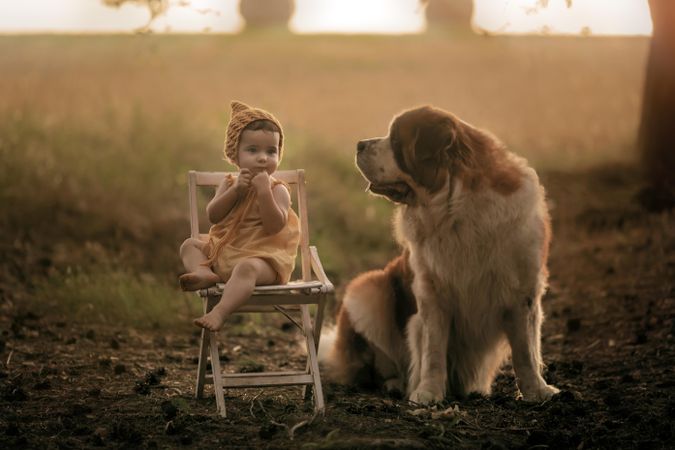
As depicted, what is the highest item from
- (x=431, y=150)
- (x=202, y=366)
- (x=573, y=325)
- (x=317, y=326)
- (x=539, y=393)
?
(x=431, y=150)

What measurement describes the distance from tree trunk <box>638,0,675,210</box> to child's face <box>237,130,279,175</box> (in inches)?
243

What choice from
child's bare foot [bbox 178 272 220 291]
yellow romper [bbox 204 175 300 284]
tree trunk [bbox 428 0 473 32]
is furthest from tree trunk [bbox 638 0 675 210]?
tree trunk [bbox 428 0 473 32]

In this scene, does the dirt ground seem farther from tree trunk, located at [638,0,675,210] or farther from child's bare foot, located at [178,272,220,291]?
tree trunk, located at [638,0,675,210]

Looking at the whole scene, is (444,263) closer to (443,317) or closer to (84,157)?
(443,317)

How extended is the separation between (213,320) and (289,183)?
0.98 m

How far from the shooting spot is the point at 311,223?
10312 mm

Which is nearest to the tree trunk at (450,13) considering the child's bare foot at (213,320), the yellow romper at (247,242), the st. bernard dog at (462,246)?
the st. bernard dog at (462,246)

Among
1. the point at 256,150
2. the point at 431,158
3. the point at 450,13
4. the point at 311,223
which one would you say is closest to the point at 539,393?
the point at 431,158

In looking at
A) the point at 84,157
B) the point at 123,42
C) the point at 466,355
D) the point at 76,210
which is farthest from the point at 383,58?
the point at 466,355

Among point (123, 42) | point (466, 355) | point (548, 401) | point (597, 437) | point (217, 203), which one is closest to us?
point (597, 437)

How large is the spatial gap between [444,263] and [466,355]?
1.98 feet

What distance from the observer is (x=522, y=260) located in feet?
15.5

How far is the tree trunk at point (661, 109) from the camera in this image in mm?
9555

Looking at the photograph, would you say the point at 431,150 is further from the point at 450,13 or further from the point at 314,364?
the point at 450,13
